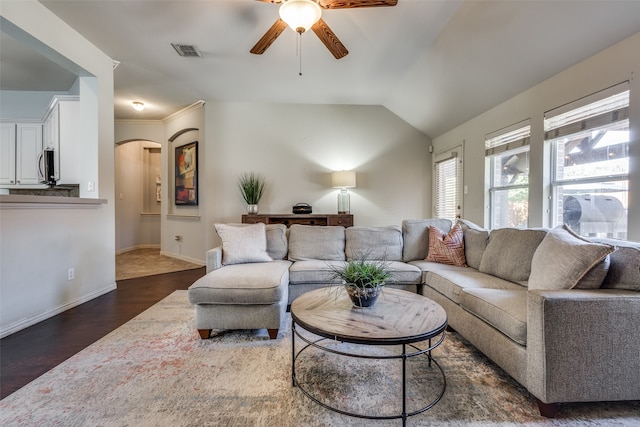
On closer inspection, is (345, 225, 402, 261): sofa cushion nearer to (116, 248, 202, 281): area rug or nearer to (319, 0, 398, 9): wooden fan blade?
(319, 0, 398, 9): wooden fan blade

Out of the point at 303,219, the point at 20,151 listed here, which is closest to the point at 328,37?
the point at 303,219

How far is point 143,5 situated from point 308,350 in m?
3.37

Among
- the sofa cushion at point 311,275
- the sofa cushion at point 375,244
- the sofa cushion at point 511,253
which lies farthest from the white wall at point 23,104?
the sofa cushion at point 511,253

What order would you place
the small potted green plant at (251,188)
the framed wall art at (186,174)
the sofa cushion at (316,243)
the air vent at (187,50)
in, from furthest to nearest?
the framed wall art at (186,174), the small potted green plant at (251,188), the air vent at (187,50), the sofa cushion at (316,243)

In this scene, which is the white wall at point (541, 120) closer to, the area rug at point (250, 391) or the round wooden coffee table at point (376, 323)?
the area rug at point (250, 391)

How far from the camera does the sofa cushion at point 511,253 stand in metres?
2.22

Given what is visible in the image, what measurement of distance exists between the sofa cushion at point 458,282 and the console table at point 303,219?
2276mm

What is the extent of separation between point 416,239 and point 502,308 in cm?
154

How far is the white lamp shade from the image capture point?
478cm

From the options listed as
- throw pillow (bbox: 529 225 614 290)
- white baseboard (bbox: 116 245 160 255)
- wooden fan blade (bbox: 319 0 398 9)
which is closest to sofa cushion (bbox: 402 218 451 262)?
throw pillow (bbox: 529 225 614 290)

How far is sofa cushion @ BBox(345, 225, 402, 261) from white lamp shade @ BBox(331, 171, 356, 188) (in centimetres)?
163

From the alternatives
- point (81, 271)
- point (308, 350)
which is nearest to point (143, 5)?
point (81, 271)

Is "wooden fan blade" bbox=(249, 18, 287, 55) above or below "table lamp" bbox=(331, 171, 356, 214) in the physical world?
above

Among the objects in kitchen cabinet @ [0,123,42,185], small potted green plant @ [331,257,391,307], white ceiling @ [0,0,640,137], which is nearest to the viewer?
small potted green plant @ [331,257,391,307]
